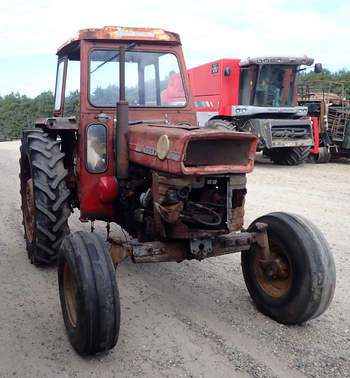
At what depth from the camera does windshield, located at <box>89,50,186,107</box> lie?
4.30 m

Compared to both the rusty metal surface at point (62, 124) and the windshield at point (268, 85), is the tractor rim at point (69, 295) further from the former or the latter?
the windshield at point (268, 85)

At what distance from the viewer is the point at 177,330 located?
334 cm

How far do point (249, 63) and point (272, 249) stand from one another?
962 cm

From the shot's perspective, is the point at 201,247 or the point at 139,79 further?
the point at 139,79

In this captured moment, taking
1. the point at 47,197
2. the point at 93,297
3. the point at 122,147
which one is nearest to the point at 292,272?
the point at 93,297

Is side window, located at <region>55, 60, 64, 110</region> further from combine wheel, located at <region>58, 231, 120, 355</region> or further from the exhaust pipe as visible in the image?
combine wheel, located at <region>58, 231, 120, 355</region>

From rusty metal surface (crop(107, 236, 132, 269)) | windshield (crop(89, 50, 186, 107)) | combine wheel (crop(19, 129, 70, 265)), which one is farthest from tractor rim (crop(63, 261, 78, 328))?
windshield (crop(89, 50, 186, 107))

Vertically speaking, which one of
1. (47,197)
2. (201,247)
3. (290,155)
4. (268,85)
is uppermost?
(268,85)

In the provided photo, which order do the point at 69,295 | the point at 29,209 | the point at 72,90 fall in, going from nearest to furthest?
1. the point at 69,295
2. the point at 72,90
3. the point at 29,209

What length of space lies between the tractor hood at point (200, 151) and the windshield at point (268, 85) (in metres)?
9.67

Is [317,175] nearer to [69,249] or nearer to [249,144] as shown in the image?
[249,144]

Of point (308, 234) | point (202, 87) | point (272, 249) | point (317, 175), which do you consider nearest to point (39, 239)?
point (272, 249)

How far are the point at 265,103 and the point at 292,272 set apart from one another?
995 cm

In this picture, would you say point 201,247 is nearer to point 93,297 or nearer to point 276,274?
point 276,274
